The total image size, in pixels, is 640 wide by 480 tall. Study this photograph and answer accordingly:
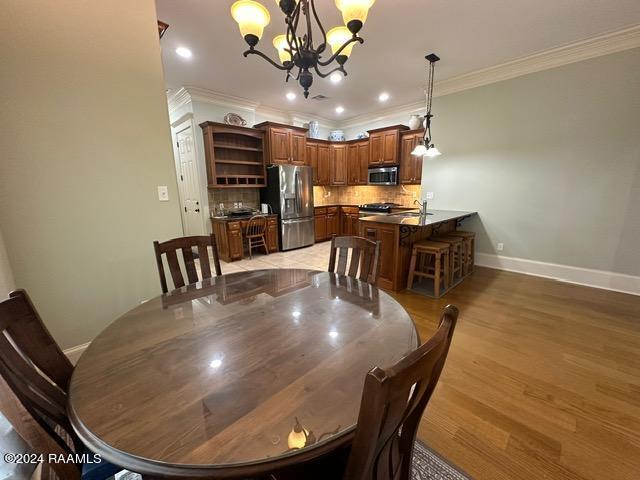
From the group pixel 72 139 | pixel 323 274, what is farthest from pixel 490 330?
pixel 72 139

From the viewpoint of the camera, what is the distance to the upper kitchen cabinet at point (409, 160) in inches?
196

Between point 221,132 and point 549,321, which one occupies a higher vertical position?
point 221,132

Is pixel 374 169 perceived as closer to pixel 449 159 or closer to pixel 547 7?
pixel 449 159

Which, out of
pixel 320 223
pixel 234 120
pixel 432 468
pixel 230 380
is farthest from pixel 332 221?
pixel 230 380

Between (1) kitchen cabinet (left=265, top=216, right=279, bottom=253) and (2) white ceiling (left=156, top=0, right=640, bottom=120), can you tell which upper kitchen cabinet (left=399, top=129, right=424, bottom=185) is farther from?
(1) kitchen cabinet (left=265, top=216, right=279, bottom=253)

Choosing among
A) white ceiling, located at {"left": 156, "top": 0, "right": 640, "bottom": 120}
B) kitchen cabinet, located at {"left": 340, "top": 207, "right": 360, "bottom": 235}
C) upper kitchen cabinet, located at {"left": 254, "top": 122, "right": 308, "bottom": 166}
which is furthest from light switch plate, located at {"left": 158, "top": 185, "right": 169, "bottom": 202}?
kitchen cabinet, located at {"left": 340, "top": 207, "right": 360, "bottom": 235}

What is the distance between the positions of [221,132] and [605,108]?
5369mm

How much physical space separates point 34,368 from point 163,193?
162cm

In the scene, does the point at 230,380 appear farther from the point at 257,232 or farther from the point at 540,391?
the point at 257,232

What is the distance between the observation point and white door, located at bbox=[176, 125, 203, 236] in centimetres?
480

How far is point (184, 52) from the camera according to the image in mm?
3158

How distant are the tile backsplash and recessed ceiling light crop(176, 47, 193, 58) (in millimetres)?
3783

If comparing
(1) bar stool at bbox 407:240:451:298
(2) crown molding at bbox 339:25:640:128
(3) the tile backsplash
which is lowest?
(1) bar stool at bbox 407:240:451:298

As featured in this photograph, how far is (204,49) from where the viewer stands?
3092 mm
